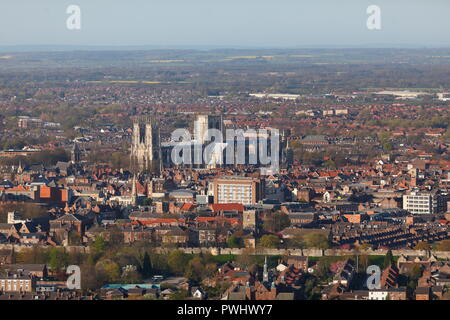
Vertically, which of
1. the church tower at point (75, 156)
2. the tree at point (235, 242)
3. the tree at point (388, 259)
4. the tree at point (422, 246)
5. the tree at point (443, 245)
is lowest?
the church tower at point (75, 156)

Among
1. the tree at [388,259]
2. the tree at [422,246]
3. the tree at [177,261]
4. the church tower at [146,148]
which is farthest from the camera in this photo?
the church tower at [146,148]

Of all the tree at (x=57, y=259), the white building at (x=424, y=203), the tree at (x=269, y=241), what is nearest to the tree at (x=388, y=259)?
the tree at (x=269, y=241)

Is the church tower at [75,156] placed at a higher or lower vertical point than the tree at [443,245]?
lower

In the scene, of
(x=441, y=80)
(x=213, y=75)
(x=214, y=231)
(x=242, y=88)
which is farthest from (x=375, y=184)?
(x=213, y=75)

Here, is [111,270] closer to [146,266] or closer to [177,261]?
[146,266]

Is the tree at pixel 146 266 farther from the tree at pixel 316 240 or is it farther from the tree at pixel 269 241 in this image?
the tree at pixel 316 240

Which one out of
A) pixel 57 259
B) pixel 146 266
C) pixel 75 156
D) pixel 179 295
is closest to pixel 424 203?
pixel 146 266

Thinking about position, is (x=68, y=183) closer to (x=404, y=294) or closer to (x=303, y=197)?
(x=303, y=197)
